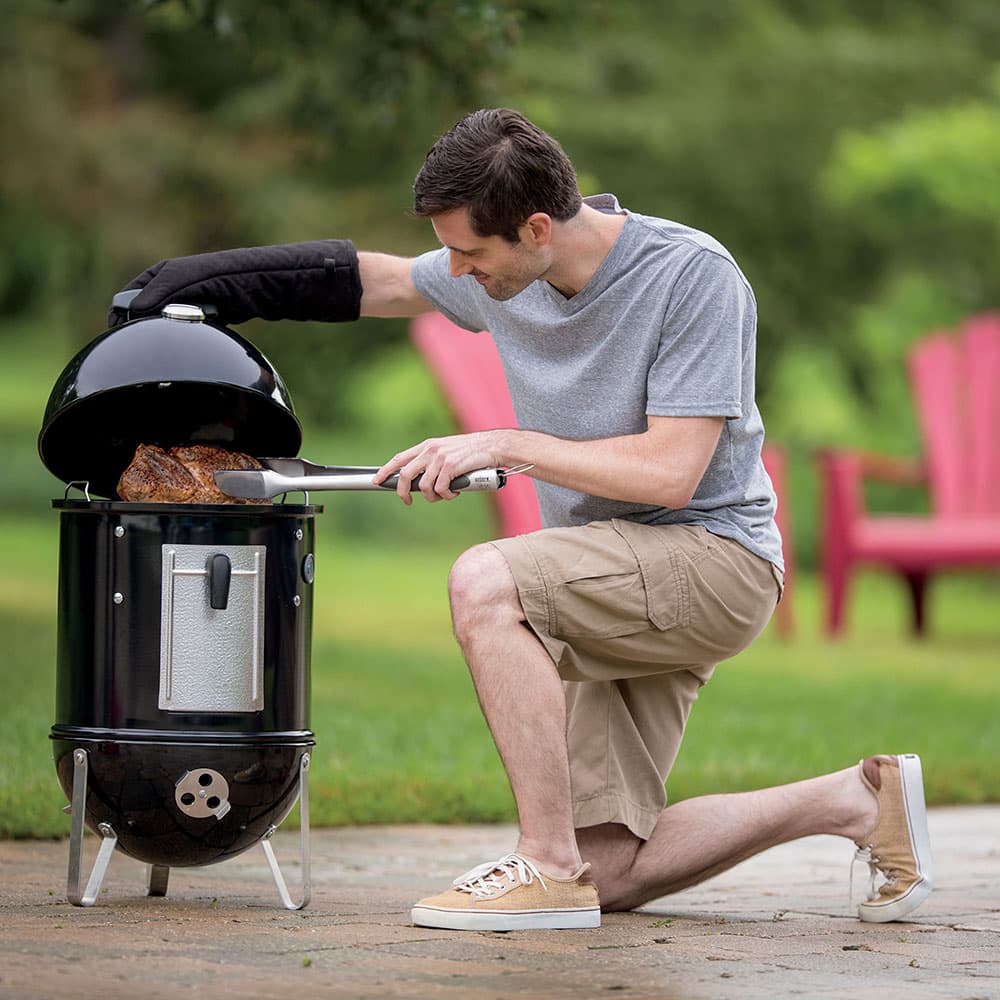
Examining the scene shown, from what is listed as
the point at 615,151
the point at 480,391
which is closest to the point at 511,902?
the point at 480,391

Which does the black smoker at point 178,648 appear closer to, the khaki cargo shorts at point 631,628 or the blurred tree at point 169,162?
the khaki cargo shorts at point 631,628

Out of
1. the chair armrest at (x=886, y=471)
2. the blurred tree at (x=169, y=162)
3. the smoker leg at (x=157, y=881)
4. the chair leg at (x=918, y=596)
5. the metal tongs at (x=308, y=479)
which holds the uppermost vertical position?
the blurred tree at (x=169, y=162)

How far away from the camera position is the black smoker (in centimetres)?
335

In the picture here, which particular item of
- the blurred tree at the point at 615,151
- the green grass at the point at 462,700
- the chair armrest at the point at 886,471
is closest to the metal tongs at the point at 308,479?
the green grass at the point at 462,700

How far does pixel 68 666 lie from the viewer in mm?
3449

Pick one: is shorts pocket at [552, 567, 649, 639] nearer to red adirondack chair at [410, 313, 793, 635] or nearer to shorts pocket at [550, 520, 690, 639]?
shorts pocket at [550, 520, 690, 639]

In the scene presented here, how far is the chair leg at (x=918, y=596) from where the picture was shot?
9875mm

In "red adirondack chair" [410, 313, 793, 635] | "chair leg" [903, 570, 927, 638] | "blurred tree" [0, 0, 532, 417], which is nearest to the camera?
"red adirondack chair" [410, 313, 793, 635]

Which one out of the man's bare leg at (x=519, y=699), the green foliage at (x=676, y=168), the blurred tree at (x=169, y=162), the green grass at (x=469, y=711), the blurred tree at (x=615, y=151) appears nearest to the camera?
the man's bare leg at (x=519, y=699)

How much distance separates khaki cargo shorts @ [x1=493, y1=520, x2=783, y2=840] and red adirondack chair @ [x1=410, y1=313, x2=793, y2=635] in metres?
4.59

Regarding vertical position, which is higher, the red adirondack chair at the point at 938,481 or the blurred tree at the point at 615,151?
the blurred tree at the point at 615,151

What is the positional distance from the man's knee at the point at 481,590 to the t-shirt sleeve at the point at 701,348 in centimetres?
41

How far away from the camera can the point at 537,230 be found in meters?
3.46

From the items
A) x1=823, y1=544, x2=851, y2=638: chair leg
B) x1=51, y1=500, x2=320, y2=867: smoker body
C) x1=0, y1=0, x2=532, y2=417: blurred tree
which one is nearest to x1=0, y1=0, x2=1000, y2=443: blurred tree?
x1=0, y1=0, x2=532, y2=417: blurred tree
